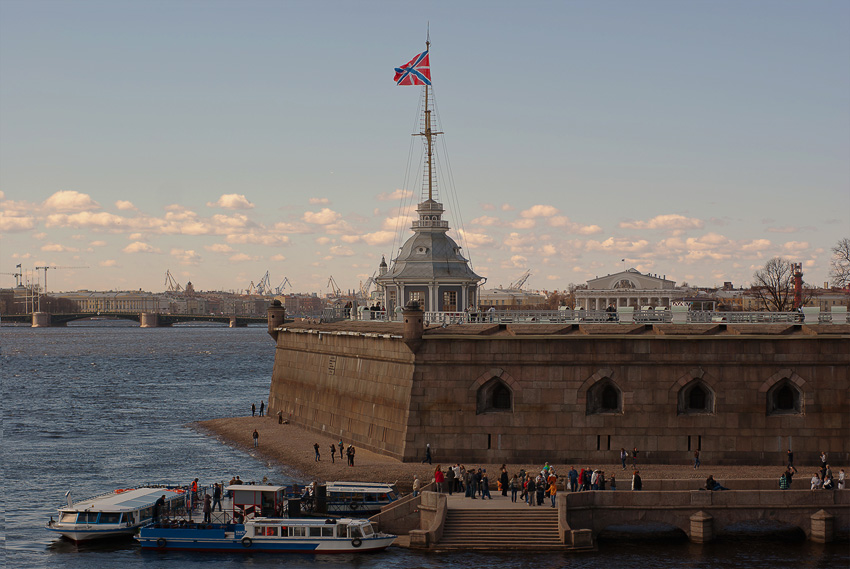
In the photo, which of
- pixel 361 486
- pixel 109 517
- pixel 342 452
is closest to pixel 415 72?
pixel 342 452

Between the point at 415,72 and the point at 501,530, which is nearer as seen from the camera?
the point at 501,530

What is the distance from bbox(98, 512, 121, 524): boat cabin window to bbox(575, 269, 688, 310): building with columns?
71.8 m

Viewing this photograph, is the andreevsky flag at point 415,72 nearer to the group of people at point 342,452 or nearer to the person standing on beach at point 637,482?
the group of people at point 342,452

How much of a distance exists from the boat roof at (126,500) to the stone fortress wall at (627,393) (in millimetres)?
10851

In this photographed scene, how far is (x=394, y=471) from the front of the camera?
47469 millimetres

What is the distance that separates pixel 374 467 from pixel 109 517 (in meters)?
11.9

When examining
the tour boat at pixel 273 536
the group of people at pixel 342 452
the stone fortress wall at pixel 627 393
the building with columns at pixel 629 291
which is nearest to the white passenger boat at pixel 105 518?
the tour boat at pixel 273 536

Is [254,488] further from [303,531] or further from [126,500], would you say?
[126,500]

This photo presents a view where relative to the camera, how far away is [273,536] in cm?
4047

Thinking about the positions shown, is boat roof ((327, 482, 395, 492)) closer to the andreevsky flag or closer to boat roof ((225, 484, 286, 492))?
boat roof ((225, 484, 286, 492))

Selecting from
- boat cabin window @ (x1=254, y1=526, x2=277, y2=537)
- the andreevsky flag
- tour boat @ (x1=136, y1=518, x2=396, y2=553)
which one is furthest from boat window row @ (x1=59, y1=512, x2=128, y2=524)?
the andreevsky flag

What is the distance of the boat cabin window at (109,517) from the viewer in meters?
42.8

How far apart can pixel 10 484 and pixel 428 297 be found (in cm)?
2472

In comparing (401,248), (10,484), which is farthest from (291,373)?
(10,484)
